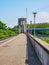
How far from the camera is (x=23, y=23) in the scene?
169m

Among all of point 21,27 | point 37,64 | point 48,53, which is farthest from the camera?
point 21,27

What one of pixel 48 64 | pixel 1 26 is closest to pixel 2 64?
pixel 48 64

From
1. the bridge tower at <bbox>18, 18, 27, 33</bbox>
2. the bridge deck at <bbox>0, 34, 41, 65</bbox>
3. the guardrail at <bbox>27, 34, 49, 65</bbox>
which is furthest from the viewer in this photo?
the bridge tower at <bbox>18, 18, 27, 33</bbox>

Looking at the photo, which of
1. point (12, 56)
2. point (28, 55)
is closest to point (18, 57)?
point (12, 56)

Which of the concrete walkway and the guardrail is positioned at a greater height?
the guardrail

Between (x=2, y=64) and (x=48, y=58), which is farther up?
(x=48, y=58)

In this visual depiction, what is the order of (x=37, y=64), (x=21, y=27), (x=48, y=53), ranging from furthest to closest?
(x=21, y=27) < (x=37, y=64) < (x=48, y=53)

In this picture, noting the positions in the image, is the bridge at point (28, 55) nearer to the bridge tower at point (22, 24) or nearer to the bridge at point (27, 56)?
the bridge at point (27, 56)

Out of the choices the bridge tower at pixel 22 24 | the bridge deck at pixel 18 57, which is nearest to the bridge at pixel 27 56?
the bridge deck at pixel 18 57

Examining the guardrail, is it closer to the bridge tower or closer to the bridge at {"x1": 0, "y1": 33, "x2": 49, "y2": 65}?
the bridge at {"x1": 0, "y1": 33, "x2": 49, "y2": 65}

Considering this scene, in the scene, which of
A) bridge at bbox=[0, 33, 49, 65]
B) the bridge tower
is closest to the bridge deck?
bridge at bbox=[0, 33, 49, 65]

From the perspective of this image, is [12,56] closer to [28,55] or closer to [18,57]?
[18,57]

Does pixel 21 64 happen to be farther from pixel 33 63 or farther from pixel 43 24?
pixel 43 24

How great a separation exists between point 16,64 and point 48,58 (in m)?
3.76
